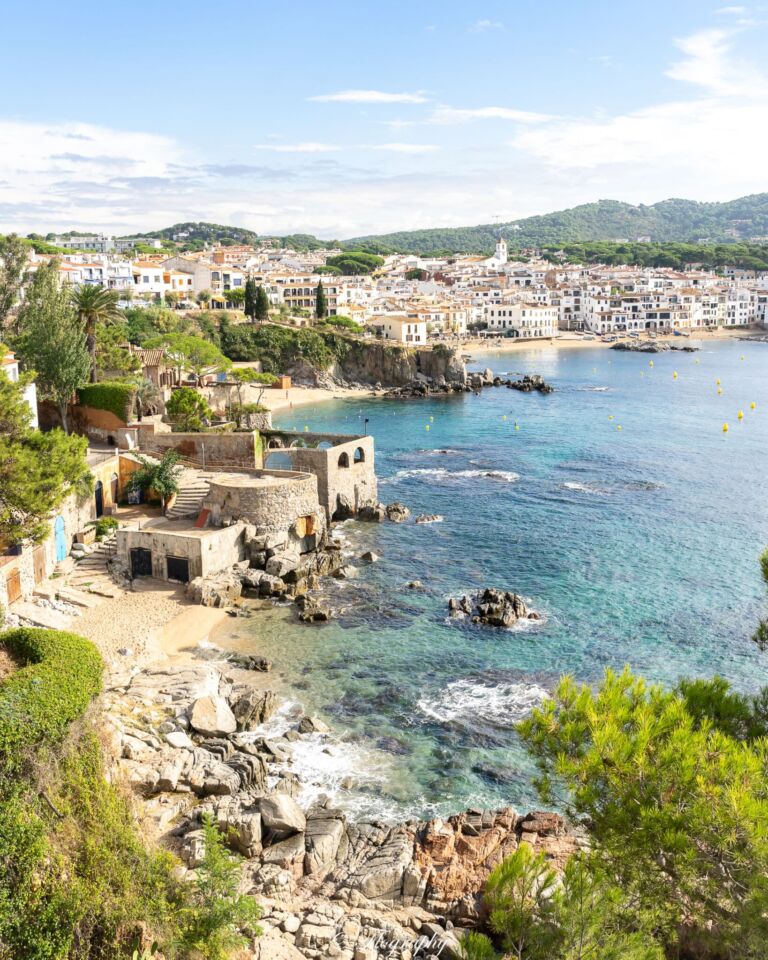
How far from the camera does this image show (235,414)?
4709 centimetres

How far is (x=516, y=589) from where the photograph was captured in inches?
1235

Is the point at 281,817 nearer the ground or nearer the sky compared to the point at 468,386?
nearer the ground

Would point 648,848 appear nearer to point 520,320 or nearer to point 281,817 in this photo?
point 281,817

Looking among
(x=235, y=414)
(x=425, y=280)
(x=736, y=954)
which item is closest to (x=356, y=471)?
(x=235, y=414)

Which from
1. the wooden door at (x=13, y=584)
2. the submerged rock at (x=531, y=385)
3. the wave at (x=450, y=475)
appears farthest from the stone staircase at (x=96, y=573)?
the submerged rock at (x=531, y=385)

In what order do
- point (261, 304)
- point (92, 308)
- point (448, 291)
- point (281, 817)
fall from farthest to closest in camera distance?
point (448, 291), point (261, 304), point (92, 308), point (281, 817)

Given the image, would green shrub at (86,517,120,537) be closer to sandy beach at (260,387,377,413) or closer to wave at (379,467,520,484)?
wave at (379,467,520,484)

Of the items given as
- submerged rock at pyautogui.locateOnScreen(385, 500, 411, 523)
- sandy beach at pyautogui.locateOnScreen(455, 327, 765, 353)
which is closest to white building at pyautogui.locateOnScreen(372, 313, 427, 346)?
sandy beach at pyautogui.locateOnScreen(455, 327, 765, 353)

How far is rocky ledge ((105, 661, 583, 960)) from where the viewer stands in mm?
13859

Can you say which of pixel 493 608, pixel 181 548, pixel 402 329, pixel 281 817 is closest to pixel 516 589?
pixel 493 608

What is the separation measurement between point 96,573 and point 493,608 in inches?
565

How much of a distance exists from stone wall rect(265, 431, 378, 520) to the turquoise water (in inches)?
74.7

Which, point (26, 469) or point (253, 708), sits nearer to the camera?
point (253, 708)

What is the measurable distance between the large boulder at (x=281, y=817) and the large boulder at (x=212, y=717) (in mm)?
3949
